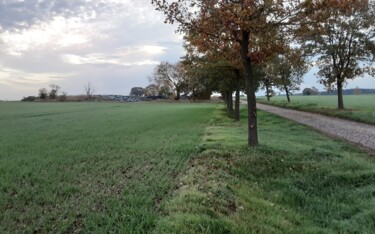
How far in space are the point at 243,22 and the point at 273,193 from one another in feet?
18.4

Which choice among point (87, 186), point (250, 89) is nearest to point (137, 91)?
point (250, 89)

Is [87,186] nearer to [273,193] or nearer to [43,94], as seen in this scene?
[273,193]

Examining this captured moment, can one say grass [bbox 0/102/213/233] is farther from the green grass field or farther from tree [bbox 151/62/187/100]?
tree [bbox 151/62/187/100]

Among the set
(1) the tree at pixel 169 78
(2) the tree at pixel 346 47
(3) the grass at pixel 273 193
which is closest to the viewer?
(3) the grass at pixel 273 193

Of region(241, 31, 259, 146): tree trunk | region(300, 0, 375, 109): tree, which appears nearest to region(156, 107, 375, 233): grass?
region(241, 31, 259, 146): tree trunk

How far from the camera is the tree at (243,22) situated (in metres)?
11.3

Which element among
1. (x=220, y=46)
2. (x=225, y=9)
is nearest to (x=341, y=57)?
(x=220, y=46)

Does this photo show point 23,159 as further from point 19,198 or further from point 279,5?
point 279,5

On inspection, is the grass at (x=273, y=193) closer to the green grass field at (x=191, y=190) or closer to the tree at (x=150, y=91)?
the green grass field at (x=191, y=190)

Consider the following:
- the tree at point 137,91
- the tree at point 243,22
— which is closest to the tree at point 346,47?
the tree at point 243,22

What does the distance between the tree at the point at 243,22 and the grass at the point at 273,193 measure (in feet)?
7.89

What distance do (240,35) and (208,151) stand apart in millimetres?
4360

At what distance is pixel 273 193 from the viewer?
7918mm

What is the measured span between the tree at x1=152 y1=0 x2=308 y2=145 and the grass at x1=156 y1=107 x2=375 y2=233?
7.89 feet
